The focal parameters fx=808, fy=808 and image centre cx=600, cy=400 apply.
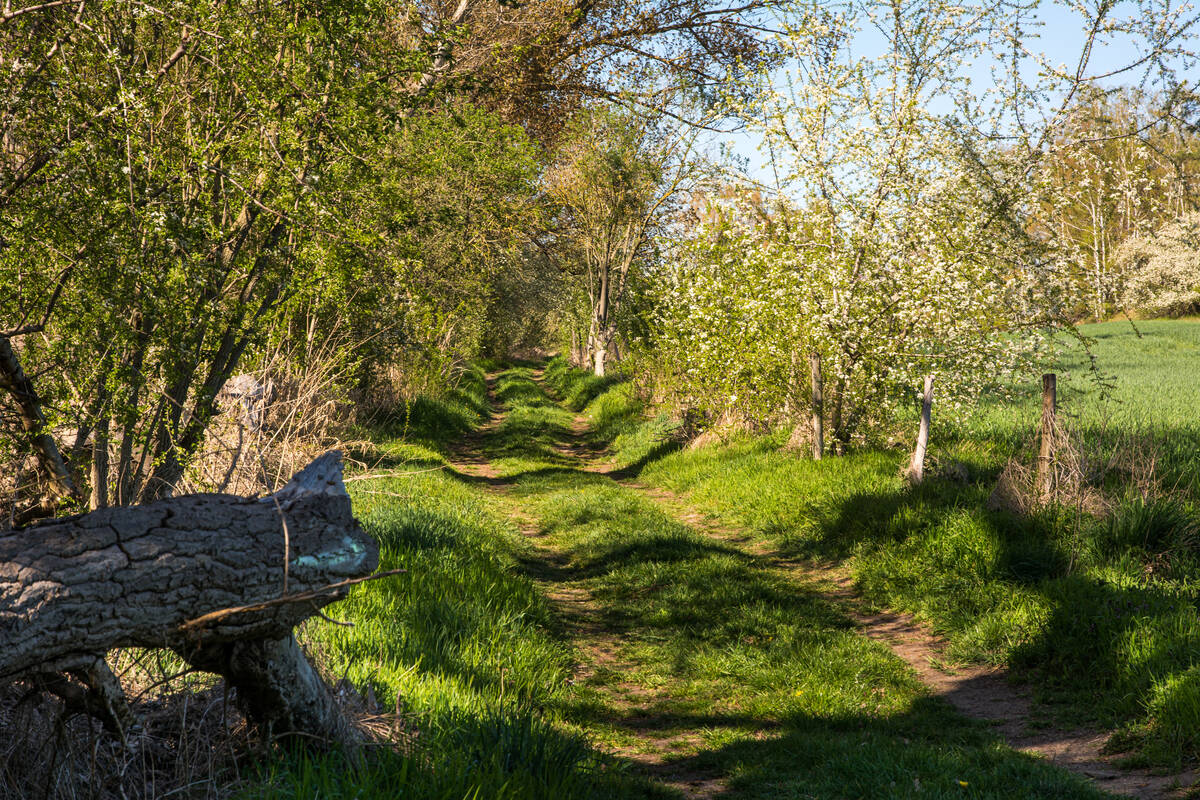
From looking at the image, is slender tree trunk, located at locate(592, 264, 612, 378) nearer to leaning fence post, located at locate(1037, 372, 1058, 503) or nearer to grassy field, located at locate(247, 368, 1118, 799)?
grassy field, located at locate(247, 368, 1118, 799)

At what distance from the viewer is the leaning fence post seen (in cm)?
771

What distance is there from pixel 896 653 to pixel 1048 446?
112 inches

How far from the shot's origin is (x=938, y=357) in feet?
31.1

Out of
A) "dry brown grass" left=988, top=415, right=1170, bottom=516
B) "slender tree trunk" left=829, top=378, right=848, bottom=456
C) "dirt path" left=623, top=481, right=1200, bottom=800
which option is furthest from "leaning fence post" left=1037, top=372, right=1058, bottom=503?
"slender tree trunk" left=829, top=378, right=848, bottom=456

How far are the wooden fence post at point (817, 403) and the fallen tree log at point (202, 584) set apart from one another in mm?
9202

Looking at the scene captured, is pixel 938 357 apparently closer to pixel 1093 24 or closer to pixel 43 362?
pixel 1093 24

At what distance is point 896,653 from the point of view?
6555mm

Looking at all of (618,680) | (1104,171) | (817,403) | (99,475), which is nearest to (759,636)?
(618,680)

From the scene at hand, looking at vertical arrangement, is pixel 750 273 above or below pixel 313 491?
above

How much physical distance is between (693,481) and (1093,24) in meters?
7.60

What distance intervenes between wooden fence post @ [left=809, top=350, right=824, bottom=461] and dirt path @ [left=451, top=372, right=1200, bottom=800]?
2.21 meters

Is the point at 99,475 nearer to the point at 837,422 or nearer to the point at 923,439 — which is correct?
the point at 923,439

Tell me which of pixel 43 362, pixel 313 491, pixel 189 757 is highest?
pixel 43 362

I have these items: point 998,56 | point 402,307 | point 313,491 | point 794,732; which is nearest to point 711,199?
point 998,56
